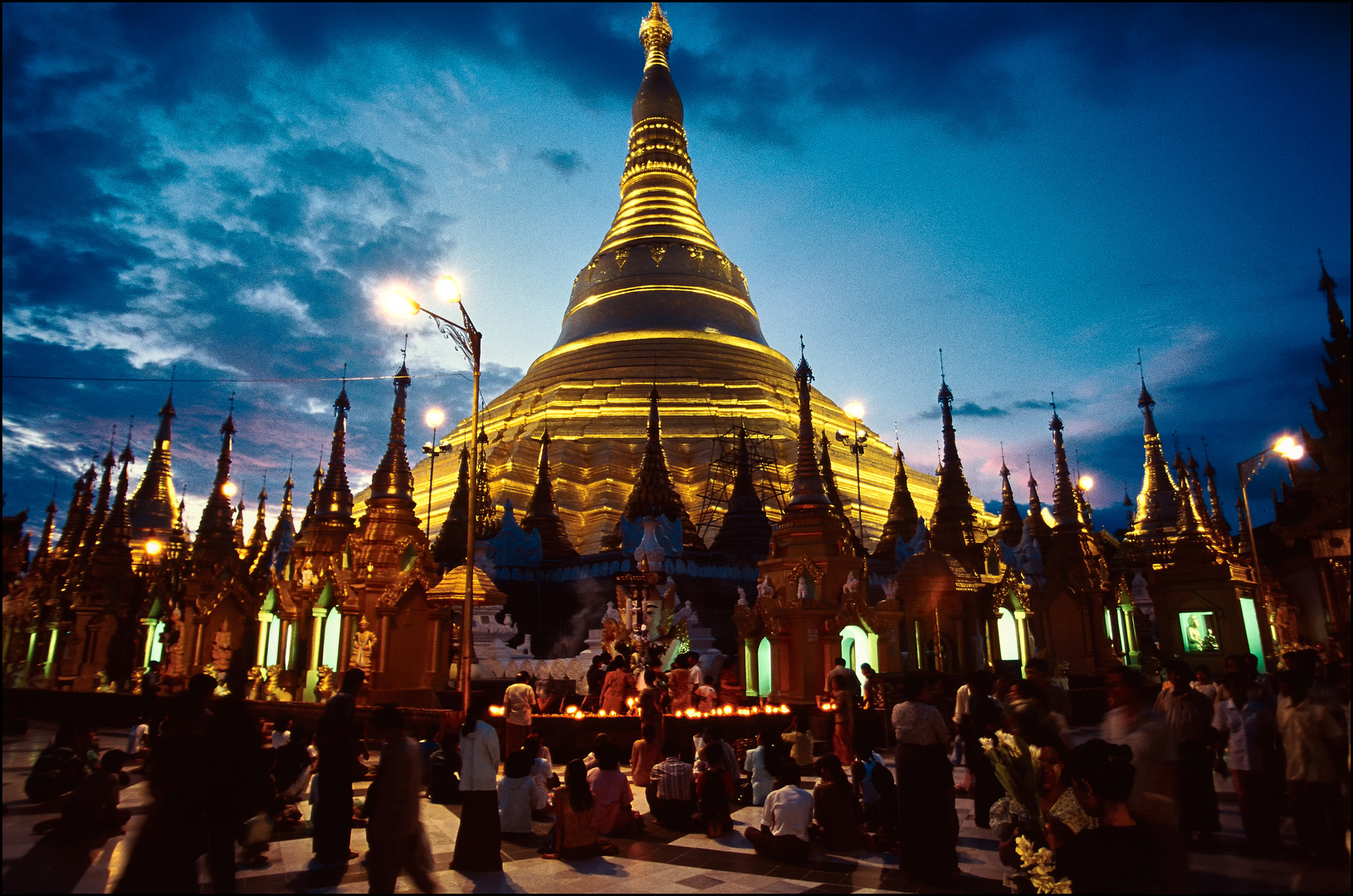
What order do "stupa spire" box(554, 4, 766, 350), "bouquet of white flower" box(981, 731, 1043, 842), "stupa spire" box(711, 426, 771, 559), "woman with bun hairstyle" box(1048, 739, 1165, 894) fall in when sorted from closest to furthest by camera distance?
"woman with bun hairstyle" box(1048, 739, 1165, 894) < "bouquet of white flower" box(981, 731, 1043, 842) < "stupa spire" box(711, 426, 771, 559) < "stupa spire" box(554, 4, 766, 350)

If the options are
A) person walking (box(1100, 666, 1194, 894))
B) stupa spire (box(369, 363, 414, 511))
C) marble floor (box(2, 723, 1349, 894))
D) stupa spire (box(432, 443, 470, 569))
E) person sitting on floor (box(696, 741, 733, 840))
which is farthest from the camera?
stupa spire (box(432, 443, 470, 569))

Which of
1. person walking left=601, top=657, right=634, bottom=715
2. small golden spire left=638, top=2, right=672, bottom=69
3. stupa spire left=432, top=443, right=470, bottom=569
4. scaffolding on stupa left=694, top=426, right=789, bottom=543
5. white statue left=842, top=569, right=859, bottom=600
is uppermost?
small golden spire left=638, top=2, right=672, bottom=69

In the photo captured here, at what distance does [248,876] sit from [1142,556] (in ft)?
98.8

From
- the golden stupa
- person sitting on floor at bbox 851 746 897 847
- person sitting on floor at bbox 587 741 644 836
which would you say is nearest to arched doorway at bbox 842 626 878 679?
person sitting on floor at bbox 851 746 897 847

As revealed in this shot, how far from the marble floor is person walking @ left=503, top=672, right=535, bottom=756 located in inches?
108

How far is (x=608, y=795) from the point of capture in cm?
866

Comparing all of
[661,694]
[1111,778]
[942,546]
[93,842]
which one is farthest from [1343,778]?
[942,546]

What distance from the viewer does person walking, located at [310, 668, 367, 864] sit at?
741 centimetres

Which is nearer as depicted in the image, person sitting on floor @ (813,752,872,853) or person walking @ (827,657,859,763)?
person sitting on floor @ (813,752,872,853)

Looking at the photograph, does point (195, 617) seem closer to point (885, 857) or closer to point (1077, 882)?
point (885, 857)

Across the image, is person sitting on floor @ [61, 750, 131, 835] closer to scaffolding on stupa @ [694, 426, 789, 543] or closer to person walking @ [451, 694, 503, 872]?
person walking @ [451, 694, 503, 872]

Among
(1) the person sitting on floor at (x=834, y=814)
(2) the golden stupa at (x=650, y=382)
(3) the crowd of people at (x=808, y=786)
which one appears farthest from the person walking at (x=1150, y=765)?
(2) the golden stupa at (x=650, y=382)

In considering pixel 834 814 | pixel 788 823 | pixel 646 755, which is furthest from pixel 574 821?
pixel 646 755

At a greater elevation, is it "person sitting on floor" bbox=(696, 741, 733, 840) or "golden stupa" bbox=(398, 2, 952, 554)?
"golden stupa" bbox=(398, 2, 952, 554)
